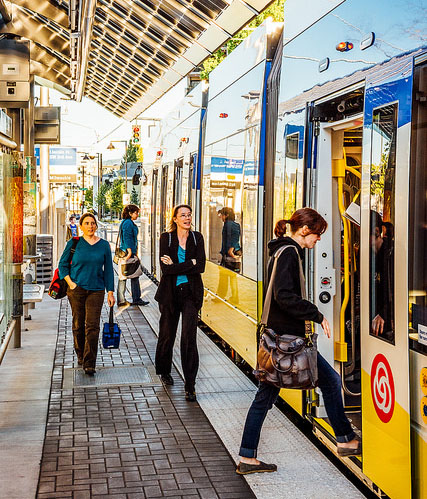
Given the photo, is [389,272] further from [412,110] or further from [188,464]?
[188,464]

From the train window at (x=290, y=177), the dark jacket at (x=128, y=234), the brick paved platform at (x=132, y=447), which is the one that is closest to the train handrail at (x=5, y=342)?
the brick paved platform at (x=132, y=447)

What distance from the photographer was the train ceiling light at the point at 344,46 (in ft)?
17.0

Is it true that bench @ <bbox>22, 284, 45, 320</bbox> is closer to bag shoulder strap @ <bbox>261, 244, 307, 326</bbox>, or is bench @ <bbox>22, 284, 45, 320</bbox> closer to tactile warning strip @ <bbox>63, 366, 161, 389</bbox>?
tactile warning strip @ <bbox>63, 366, 161, 389</bbox>

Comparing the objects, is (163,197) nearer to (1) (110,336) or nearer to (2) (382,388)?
(1) (110,336)

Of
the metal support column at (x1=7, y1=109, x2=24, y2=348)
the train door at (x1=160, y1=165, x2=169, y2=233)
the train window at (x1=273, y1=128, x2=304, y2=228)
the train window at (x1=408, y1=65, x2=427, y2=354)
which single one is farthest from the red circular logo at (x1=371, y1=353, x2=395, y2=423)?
the train door at (x1=160, y1=165, x2=169, y2=233)

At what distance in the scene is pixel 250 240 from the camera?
324 inches

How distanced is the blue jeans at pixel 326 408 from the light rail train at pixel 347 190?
243mm

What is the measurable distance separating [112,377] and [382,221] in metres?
5.03

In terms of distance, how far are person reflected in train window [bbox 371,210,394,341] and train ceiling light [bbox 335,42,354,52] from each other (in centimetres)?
121

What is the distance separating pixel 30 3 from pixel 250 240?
629cm

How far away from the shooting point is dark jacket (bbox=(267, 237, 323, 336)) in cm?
521

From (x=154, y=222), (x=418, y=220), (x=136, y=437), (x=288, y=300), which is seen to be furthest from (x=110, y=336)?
(x=154, y=222)

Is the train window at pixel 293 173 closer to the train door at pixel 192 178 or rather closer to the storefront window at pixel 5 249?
the storefront window at pixel 5 249

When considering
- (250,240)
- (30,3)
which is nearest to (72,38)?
(30,3)
